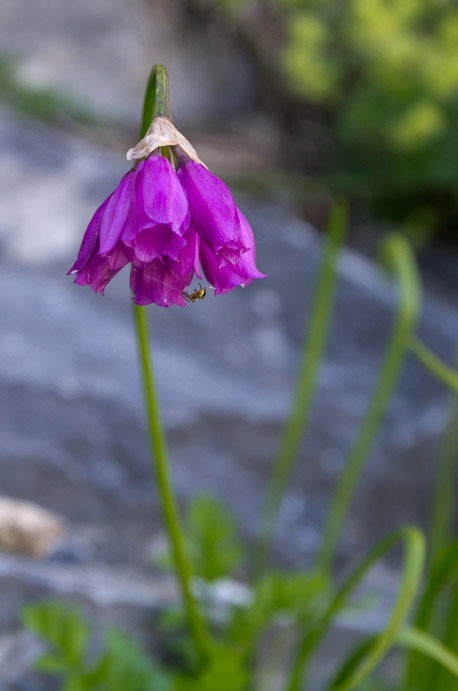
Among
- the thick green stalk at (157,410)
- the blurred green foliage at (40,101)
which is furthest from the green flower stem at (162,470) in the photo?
the blurred green foliage at (40,101)

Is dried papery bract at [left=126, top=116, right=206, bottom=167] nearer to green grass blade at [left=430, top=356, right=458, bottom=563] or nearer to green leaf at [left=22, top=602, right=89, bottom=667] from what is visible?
green leaf at [left=22, top=602, right=89, bottom=667]

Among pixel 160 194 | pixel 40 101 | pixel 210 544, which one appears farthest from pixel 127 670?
pixel 40 101

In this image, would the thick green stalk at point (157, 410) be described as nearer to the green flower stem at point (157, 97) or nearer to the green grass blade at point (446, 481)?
the green flower stem at point (157, 97)

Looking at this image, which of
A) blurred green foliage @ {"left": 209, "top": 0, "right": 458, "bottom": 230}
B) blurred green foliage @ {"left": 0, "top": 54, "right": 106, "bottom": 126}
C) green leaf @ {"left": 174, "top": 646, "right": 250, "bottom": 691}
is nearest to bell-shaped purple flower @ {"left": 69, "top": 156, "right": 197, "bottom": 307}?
green leaf @ {"left": 174, "top": 646, "right": 250, "bottom": 691}

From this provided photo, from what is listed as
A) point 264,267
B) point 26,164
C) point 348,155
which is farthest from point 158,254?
point 348,155

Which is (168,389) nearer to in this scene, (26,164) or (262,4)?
(26,164)

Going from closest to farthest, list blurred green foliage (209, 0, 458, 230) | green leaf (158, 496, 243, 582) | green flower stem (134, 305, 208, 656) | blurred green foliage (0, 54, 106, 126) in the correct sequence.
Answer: green flower stem (134, 305, 208, 656)
green leaf (158, 496, 243, 582)
blurred green foliage (209, 0, 458, 230)
blurred green foliage (0, 54, 106, 126)
